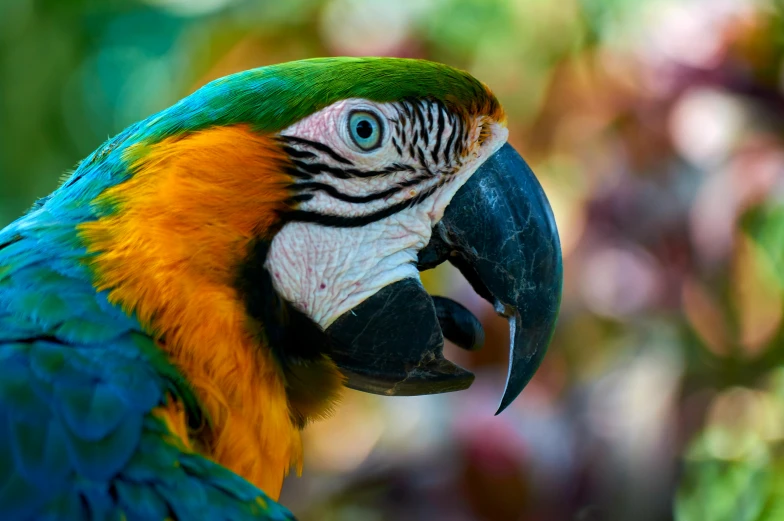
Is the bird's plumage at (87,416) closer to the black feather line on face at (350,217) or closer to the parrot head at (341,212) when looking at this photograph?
the parrot head at (341,212)

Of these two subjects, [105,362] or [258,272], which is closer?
[105,362]

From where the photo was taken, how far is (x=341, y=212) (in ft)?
3.91

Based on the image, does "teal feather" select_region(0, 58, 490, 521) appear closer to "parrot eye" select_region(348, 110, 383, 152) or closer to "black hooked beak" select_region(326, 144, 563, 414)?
"parrot eye" select_region(348, 110, 383, 152)

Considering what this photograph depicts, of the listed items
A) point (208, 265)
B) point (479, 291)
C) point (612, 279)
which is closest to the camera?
point (208, 265)

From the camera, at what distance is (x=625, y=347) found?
9.17ft

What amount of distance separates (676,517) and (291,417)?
2.00 meters

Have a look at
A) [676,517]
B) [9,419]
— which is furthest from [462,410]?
[9,419]

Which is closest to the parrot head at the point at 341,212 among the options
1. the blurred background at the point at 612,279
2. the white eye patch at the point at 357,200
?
the white eye patch at the point at 357,200

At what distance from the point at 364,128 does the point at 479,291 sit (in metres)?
0.30

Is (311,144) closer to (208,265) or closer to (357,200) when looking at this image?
(357,200)

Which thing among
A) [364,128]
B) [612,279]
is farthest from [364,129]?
[612,279]

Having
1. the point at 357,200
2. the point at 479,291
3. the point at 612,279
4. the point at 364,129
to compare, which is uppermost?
the point at 364,129

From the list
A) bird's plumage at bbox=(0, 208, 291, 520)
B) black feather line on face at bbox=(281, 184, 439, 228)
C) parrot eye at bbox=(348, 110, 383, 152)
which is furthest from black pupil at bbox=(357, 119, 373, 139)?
bird's plumage at bbox=(0, 208, 291, 520)

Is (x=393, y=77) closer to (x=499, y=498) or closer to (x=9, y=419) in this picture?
(x=9, y=419)
